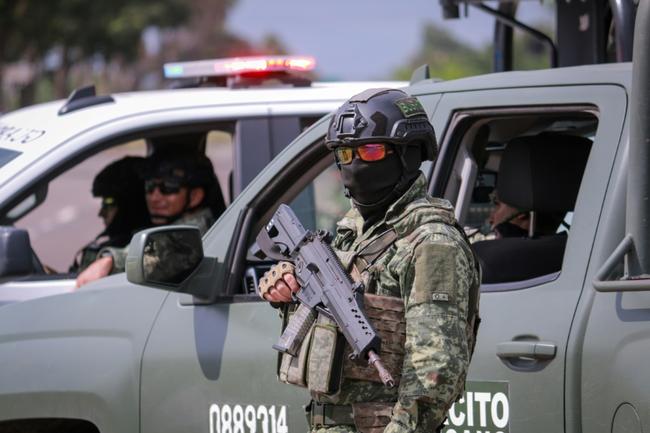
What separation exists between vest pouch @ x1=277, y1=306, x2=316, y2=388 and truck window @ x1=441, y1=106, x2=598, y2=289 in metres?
0.83

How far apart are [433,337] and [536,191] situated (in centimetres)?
122

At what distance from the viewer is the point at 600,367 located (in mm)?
2822

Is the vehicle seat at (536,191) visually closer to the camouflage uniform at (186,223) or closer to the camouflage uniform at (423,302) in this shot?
the camouflage uniform at (423,302)

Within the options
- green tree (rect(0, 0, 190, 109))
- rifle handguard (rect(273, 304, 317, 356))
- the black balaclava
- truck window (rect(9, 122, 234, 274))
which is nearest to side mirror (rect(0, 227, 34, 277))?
truck window (rect(9, 122, 234, 274))

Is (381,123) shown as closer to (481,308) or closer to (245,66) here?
(481,308)

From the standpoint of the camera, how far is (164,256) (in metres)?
3.54

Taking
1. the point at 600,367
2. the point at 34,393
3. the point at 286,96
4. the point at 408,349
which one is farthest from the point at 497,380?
the point at 286,96

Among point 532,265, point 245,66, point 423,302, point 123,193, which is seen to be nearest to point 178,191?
point 123,193

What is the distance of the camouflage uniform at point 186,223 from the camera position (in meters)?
5.47

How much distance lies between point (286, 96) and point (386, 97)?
9.39ft

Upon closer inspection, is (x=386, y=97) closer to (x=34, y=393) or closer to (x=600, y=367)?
(x=600, y=367)

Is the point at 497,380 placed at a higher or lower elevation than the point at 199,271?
lower

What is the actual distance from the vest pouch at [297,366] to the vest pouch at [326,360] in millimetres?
39

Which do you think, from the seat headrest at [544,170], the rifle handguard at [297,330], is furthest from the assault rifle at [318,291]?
the seat headrest at [544,170]
